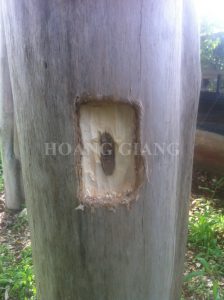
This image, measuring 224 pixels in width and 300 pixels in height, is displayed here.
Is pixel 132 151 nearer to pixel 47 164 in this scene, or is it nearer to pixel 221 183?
pixel 47 164

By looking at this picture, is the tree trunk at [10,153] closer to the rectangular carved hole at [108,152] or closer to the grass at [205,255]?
the grass at [205,255]

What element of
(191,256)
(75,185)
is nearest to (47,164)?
(75,185)

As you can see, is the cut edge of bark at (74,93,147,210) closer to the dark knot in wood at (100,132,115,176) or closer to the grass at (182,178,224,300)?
the dark knot in wood at (100,132,115,176)

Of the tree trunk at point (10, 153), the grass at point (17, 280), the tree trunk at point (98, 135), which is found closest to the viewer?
the tree trunk at point (98, 135)

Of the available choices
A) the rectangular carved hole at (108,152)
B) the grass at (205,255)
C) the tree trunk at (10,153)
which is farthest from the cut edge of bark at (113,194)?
the tree trunk at (10,153)

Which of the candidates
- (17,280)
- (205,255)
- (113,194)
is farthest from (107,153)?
(205,255)

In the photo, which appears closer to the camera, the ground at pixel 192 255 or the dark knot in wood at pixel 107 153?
the dark knot in wood at pixel 107 153

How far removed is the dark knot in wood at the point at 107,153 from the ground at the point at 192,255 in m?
1.45

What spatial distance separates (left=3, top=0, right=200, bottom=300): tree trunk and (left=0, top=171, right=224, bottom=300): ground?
3.88 feet

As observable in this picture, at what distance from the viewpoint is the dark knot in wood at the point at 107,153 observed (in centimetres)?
87

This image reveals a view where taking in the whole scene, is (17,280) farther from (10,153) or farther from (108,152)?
(108,152)

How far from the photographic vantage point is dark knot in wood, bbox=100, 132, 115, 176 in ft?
2.86

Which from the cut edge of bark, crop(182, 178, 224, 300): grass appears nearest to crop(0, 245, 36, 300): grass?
crop(182, 178, 224, 300): grass

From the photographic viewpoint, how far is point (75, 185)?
2.88 ft
